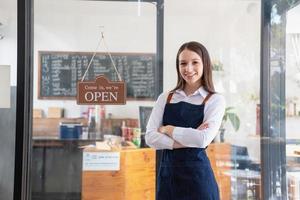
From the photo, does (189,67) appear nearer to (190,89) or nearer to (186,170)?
(190,89)

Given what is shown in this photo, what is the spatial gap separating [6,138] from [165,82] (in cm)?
114

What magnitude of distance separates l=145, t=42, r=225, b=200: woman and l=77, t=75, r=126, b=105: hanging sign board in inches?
20.0

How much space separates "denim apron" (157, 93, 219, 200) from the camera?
75.4 inches

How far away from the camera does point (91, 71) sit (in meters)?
2.55

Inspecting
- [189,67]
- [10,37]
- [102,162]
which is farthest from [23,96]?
[189,67]

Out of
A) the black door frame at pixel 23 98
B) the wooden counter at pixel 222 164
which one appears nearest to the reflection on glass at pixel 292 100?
the wooden counter at pixel 222 164

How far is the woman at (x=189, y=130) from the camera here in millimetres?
1893

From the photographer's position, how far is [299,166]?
272cm

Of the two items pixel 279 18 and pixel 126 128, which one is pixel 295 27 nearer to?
pixel 279 18

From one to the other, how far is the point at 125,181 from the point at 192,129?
0.98m

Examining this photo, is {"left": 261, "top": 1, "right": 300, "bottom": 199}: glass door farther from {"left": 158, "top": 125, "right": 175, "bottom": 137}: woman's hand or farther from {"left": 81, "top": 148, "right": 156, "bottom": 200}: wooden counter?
{"left": 158, "top": 125, "right": 175, "bottom": 137}: woman's hand

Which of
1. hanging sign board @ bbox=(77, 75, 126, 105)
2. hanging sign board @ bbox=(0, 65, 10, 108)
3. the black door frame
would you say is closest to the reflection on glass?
hanging sign board @ bbox=(77, 75, 126, 105)

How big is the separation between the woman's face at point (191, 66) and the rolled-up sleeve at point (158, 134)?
176 mm

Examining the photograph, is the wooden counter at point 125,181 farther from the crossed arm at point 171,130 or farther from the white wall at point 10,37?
the white wall at point 10,37
